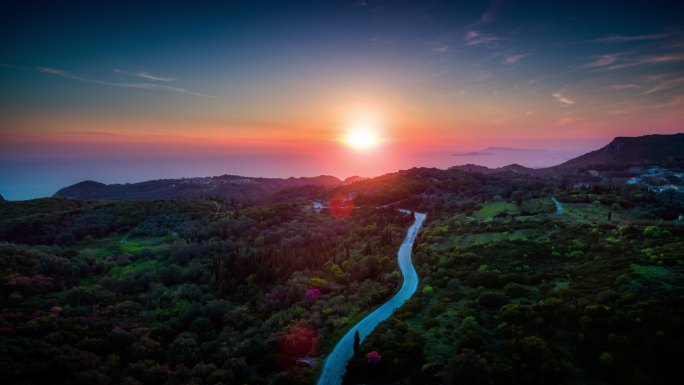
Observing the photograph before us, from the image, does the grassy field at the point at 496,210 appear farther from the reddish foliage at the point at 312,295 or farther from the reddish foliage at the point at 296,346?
the reddish foliage at the point at 296,346

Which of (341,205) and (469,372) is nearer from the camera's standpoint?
(469,372)

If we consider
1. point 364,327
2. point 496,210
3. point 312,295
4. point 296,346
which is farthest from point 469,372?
point 496,210

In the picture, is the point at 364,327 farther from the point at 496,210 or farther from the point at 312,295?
the point at 496,210

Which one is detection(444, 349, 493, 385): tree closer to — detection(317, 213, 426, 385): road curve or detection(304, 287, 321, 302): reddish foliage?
detection(317, 213, 426, 385): road curve

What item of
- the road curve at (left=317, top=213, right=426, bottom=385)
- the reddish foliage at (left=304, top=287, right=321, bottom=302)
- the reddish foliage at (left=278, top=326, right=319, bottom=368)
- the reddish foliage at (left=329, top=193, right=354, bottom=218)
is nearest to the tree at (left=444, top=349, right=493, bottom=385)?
the road curve at (left=317, top=213, right=426, bottom=385)

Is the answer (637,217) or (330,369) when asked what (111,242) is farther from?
(637,217)

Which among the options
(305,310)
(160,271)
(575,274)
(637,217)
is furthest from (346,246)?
(637,217)

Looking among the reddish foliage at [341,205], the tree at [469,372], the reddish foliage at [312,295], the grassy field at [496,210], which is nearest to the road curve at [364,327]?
the tree at [469,372]

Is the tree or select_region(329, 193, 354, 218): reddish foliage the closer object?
the tree
